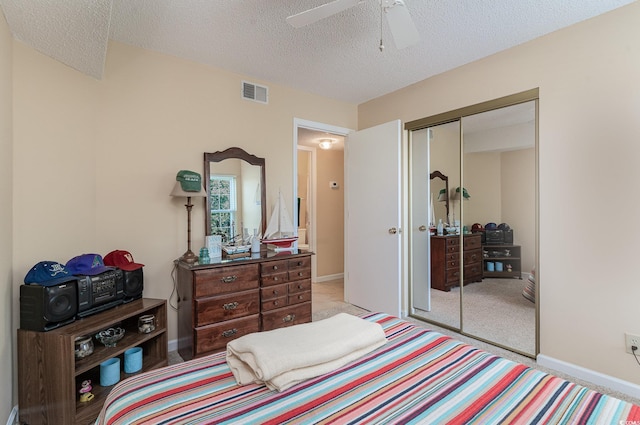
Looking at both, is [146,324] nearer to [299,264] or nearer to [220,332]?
[220,332]

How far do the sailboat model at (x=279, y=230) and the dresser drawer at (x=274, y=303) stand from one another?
1.72 feet

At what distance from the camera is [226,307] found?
7.95ft

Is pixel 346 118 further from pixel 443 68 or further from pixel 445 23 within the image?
pixel 445 23

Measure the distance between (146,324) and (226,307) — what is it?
557 mm

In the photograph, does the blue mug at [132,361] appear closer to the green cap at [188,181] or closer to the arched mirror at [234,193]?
the arched mirror at [234,193]

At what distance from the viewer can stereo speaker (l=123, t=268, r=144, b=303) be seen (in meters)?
2.14

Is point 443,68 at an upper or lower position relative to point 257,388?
upper

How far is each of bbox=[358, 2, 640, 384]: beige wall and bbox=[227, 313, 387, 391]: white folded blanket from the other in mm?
1845

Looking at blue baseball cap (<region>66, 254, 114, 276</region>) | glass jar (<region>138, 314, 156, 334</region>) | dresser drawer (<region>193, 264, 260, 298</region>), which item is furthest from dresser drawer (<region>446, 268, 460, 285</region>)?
blue baseball cap (<region>66, 254, 114, 276</region>)

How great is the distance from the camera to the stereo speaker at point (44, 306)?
165 centimetres

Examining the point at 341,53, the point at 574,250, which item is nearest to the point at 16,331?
the point at 341,53

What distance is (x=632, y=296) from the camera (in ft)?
6.67

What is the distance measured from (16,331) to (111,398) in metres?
1.41

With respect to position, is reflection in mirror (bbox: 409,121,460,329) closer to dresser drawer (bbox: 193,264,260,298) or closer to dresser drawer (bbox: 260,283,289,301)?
dresser drawer (bbox: 260,283,289,301)
